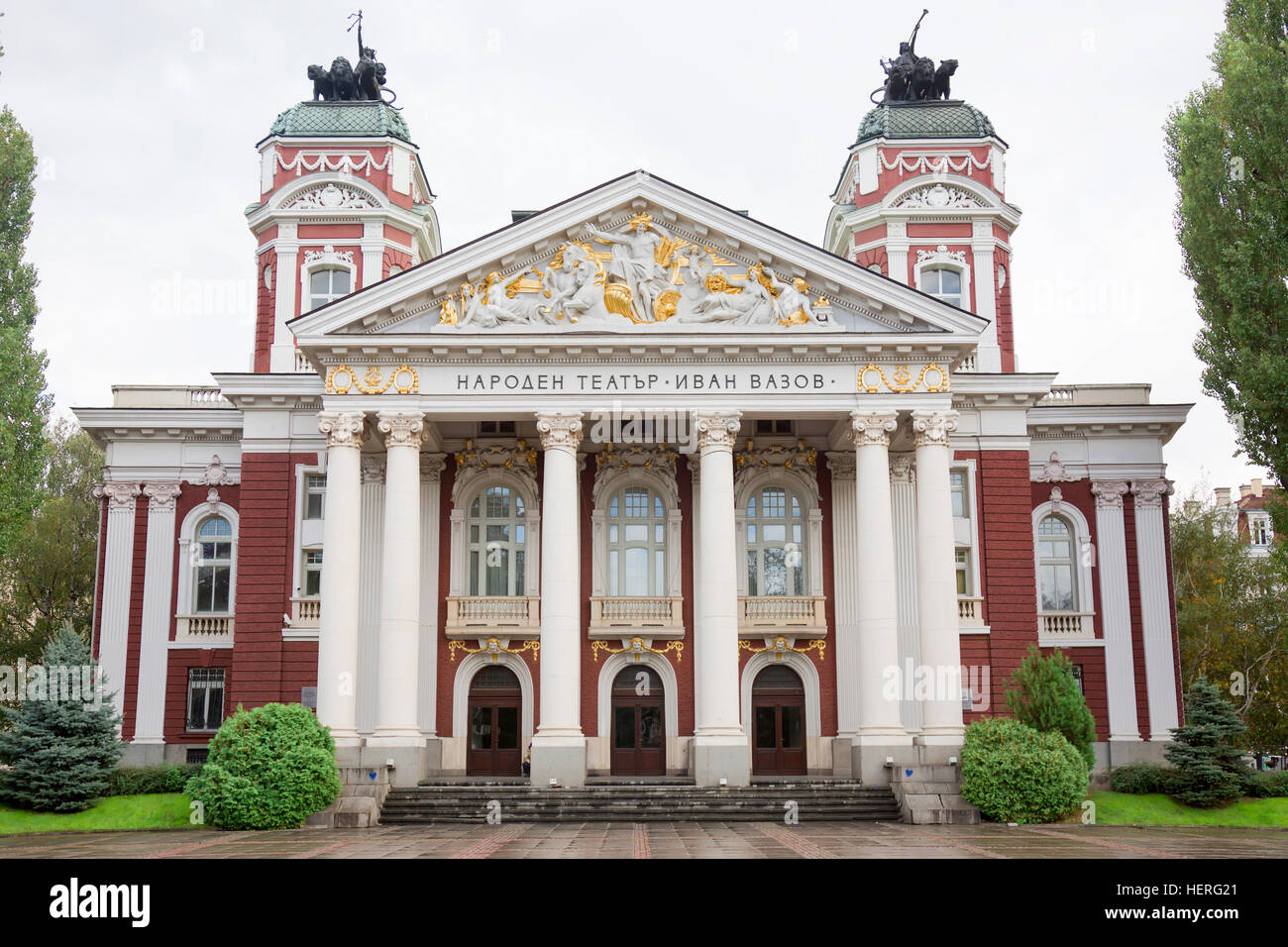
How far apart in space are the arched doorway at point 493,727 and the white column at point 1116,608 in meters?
18.6

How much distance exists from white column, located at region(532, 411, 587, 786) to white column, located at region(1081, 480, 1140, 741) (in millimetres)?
17667

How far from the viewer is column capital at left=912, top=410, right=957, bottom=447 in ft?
110

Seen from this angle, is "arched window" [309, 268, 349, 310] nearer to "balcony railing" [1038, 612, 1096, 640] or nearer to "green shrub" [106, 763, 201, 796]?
"green shrub" [106, 763, 201, 796]

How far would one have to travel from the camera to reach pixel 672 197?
3419cm

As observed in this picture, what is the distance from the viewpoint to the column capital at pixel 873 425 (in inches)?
1328

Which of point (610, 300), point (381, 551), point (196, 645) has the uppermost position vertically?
point (610, 300)

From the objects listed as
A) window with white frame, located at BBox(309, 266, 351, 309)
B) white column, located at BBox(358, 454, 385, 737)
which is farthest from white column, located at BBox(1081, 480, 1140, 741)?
window with white frame, located at BBox(309, 266, 351, 309)

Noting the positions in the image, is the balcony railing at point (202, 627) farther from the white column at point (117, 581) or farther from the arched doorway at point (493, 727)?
the arched doorway at point (493, 727)

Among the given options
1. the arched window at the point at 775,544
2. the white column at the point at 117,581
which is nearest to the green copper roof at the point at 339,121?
the white column at the point at 117,581
